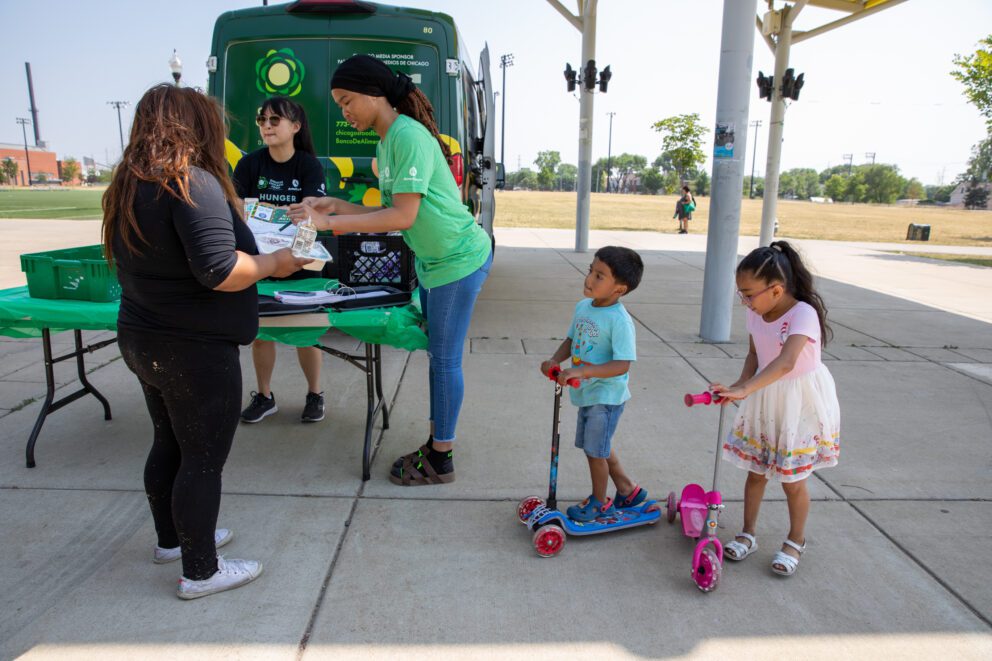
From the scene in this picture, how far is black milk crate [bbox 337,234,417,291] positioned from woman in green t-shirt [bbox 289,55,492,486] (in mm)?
551

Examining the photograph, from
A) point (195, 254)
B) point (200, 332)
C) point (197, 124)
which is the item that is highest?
point (197, 124)

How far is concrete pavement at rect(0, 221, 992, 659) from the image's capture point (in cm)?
228

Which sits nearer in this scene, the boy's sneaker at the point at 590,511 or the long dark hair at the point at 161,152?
the long dark hair at the point at 161,152

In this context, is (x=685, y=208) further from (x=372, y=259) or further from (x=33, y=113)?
(x=33, y=113)

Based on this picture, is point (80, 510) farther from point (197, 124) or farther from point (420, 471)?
point (197, 124)

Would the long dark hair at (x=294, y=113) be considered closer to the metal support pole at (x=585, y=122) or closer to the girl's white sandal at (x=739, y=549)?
the girl's white sandal at (x=739, y=549)

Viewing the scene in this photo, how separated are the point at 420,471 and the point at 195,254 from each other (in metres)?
1.73

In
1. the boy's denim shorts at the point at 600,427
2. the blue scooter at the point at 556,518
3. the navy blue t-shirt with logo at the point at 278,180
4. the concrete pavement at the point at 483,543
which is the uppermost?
the navy blue t-shirt with logo at the point at 278,180

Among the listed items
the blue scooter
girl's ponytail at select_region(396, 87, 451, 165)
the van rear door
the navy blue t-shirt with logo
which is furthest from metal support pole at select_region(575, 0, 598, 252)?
the blue scooter

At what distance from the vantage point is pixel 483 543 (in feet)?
9.38

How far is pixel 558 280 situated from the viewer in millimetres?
10219

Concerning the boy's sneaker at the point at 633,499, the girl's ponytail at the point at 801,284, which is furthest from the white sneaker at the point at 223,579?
the girl's ponytail at the point at 801,284

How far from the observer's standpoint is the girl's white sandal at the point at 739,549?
276cm

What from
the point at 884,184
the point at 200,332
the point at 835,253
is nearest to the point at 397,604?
the point at 200,332
